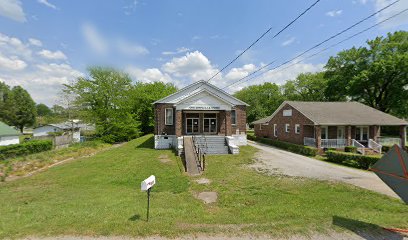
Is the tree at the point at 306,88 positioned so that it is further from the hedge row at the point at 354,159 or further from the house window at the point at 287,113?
the hedge row at the point at 354,159

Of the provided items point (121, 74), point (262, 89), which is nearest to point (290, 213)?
point (121, 74)

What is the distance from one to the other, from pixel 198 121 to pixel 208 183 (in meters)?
12.0

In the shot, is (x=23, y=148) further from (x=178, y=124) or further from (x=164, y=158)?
(x=178, y=124)

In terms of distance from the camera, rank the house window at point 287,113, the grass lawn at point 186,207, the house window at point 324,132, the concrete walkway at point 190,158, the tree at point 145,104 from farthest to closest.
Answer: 1. the tree at point 145,104
2. the house window at point 287,113
3. the house window at point 324,132
4. the concrete walkway at point 190,158
5. the grass lawn at point 186,207

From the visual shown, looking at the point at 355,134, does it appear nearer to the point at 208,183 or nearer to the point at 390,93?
the point at 390,93

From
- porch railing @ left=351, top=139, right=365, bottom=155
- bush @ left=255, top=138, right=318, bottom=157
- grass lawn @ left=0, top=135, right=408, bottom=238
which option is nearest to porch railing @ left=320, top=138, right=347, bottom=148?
porch railing @ left=351, top=139, right=365, bottom=155

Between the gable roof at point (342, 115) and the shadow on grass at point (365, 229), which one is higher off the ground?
the gable roof at point (342, 115)

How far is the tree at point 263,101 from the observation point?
49.0 m

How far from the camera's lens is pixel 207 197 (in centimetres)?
796

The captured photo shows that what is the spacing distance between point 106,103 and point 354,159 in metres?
31.7

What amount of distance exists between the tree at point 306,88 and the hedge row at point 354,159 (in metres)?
32.3

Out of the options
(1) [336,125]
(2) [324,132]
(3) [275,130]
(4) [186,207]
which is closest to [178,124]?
(4) [186,207]

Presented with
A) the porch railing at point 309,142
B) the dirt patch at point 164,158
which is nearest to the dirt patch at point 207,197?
the dirt patch at point 164,158

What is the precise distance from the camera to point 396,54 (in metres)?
29.7
